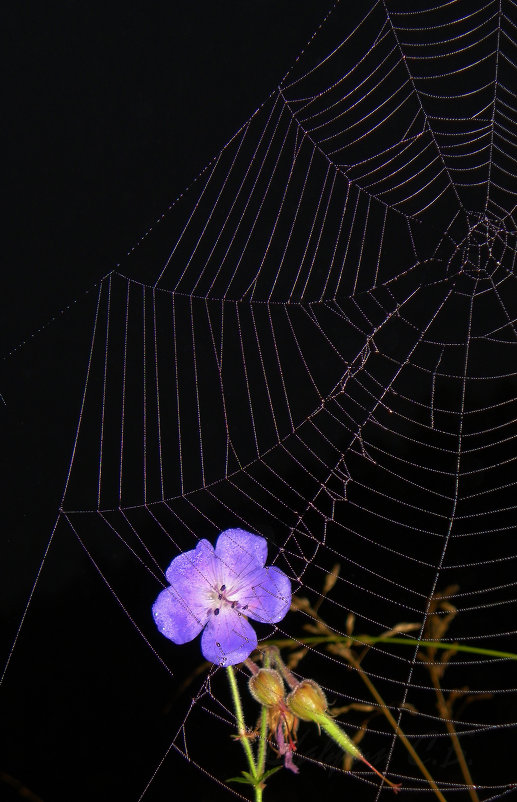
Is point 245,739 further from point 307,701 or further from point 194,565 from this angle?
point 194,565

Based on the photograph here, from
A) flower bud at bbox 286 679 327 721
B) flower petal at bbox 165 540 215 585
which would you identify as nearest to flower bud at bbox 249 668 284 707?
flower bud at bbox 286 679 327 721

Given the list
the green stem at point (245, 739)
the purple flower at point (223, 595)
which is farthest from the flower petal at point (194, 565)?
the green stem at point (245, 739)

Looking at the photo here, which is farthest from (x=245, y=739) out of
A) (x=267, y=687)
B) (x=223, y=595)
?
(x=223, y=595)

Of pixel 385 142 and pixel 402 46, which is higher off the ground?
pixel 402 46

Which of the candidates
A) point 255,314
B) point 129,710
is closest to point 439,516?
point 255,314

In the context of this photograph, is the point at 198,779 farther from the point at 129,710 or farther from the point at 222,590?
the point at 222,590

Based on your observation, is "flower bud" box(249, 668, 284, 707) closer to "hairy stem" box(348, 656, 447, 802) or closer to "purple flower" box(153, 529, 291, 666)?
"purple flower" box(153, 529, 291, 666)
